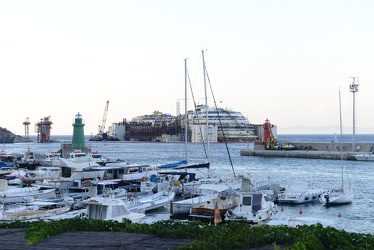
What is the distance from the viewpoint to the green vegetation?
12.2m

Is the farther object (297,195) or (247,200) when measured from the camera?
(297,195)

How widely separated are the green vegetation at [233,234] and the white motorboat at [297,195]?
24576mm

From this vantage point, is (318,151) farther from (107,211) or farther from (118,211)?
(107,211)

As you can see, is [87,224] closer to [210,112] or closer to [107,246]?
[107,246]

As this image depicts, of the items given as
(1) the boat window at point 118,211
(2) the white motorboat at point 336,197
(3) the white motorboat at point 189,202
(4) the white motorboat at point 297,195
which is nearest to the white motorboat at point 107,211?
(1) the boat window at point 118,211

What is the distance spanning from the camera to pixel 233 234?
13383 millimetres

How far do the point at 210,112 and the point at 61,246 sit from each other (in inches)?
6234

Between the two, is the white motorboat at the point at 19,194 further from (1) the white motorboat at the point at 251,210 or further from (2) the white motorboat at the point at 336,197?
(2) the white motorboat at the point at 336,197

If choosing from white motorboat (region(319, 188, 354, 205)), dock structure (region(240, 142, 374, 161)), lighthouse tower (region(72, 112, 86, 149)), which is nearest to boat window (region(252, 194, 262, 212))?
white motorboat (region(319, 188, 354, 205))

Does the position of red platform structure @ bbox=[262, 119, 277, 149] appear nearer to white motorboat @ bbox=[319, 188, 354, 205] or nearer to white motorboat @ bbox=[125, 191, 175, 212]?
white motorboat @ bbox=[319, 188, 354, 205]

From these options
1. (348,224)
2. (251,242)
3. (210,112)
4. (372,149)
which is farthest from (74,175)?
(210,112)

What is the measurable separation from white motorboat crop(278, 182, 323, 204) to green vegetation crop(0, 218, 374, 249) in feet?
80.6

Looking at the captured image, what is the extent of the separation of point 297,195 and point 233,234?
1057 inches

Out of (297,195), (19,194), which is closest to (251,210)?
(297,195)
